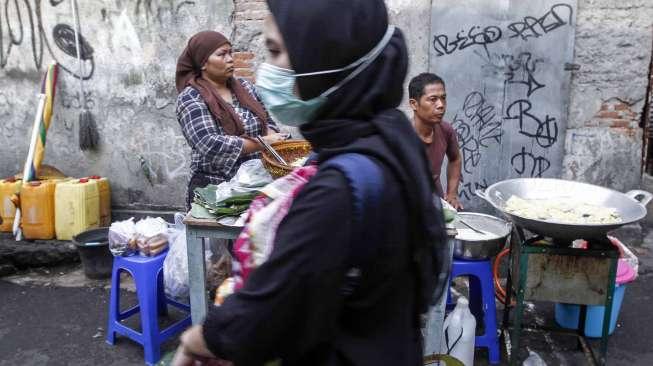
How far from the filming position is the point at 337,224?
3.26 ft

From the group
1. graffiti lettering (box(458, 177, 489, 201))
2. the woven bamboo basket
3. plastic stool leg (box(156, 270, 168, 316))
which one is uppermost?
the woven bamboo basket

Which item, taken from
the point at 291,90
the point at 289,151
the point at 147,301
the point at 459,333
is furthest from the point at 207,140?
the point at 291,90

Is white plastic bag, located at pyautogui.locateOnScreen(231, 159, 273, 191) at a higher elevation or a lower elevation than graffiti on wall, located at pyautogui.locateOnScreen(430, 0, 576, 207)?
Answer: lower

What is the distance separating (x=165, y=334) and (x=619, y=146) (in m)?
4.14

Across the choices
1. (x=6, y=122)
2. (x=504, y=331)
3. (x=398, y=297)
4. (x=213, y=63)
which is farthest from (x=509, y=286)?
(x=6, y=122)

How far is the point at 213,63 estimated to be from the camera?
3342mm

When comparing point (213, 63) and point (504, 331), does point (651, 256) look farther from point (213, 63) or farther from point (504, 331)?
point (213, 63)

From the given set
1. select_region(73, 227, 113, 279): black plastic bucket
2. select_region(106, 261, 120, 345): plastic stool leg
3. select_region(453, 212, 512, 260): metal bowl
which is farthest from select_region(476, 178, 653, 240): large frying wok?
select_region(73, 227, 113, 279): black plastic bucket

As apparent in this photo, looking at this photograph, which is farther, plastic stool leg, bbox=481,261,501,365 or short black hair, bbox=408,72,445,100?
short black hair, bbox=408,72,445,100

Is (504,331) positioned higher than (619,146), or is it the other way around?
(619,146)

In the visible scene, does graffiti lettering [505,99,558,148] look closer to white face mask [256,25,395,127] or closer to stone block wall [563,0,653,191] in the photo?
stone block wall [563,0,653,191]

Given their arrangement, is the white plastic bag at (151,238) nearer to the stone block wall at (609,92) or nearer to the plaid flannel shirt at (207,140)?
the plaid flannel shirt at (207,140)

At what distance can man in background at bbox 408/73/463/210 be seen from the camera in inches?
145

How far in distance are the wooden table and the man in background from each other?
1492 millimetres
